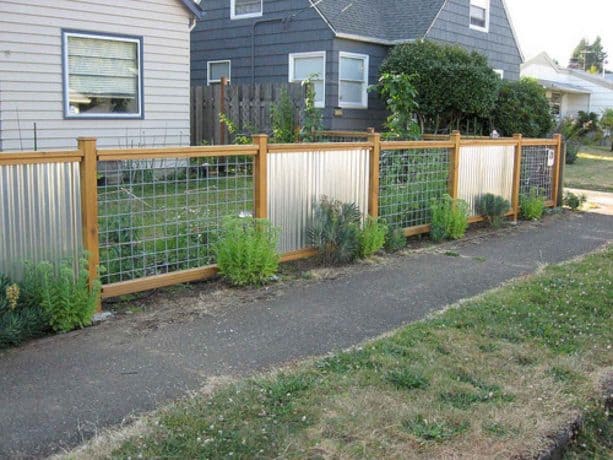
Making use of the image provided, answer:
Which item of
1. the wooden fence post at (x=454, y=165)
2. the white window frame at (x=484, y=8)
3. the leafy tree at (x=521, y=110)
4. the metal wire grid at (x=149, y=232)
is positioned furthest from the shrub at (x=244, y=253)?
the white window frame at (x=484, y=8)

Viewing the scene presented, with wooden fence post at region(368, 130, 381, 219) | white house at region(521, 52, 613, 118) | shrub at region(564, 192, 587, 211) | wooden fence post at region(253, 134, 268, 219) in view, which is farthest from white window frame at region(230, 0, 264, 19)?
white house at region(521, 52, 613, 118)

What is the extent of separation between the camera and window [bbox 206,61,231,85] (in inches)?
762

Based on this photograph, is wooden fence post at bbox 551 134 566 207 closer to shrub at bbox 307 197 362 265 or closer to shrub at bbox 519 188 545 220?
shrub at bbox 519 188 545 220

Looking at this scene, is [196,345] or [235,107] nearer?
[196,345]

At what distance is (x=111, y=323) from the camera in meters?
5.76

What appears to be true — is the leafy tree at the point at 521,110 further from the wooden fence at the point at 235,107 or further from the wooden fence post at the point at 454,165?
the wooden fence post at the point at 454,165

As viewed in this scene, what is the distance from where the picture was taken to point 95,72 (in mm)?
12539

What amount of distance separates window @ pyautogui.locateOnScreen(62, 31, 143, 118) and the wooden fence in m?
2.69

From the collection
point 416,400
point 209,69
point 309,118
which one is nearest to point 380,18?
point 209,69

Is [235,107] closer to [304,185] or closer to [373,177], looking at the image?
[373,177]

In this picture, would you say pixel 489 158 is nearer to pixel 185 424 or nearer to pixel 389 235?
pixel 389 235

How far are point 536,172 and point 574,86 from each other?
28.8 meters

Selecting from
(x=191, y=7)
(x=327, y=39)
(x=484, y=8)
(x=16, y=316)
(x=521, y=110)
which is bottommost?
(x=16, y=316)

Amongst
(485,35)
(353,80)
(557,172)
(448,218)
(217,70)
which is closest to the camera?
(448,218)
